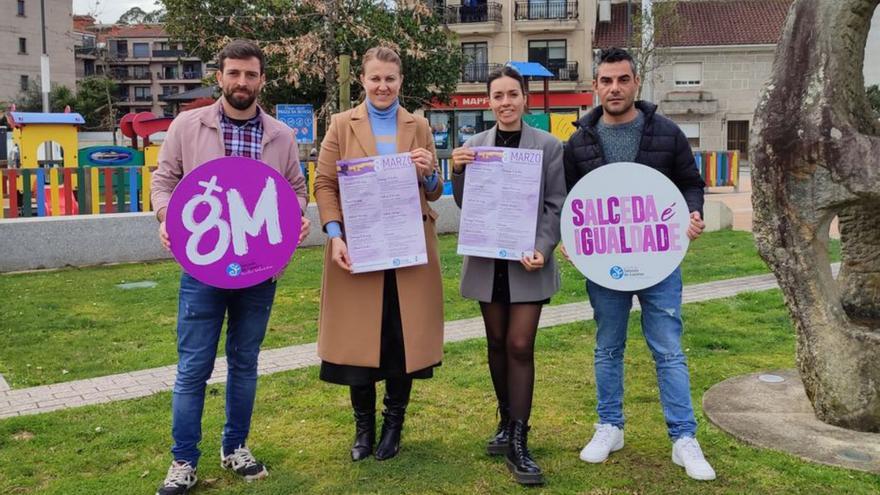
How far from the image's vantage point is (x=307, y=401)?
17.7 feet

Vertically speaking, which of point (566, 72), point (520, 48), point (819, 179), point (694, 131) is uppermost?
point (520, 48)

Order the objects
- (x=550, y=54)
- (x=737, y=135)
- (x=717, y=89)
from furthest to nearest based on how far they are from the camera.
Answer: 1. (x=737, y=135)
2. (x=717, y=89)
3. (x=550, y=54)

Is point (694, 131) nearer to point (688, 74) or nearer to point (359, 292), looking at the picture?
point (688, 74)

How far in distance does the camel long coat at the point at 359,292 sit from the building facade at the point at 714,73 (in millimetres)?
38001

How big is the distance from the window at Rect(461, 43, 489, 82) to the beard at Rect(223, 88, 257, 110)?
1457 inches

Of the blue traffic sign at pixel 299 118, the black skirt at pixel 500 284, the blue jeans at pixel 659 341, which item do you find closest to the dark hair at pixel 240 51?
the black skirt at pixel 500 284

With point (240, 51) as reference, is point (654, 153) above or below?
below

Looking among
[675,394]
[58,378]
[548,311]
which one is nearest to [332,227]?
[675,394]

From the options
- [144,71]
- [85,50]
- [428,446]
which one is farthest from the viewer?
[144,71]

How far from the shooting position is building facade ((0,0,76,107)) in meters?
58.2

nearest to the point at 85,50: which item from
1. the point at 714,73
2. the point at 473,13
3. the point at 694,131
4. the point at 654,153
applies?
the point at 473,13

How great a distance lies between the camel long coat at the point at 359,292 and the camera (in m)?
4.16

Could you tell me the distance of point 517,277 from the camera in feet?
13.5

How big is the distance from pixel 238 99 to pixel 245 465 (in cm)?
176
